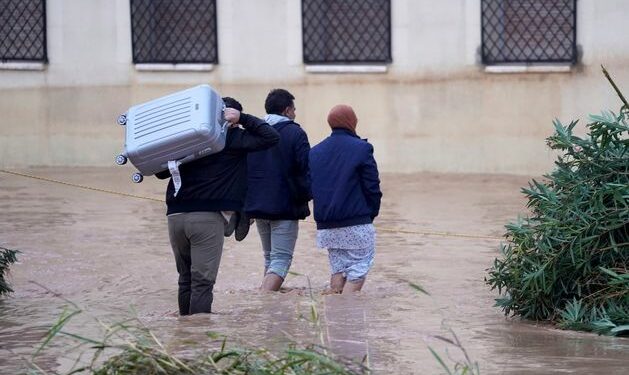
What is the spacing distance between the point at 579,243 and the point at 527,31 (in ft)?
34.8

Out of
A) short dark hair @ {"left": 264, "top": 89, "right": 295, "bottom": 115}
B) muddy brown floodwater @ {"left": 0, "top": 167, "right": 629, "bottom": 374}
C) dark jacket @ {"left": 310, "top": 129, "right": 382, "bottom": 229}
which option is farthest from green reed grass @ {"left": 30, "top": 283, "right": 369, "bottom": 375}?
short dark hair @ {"left": 264, "top": 89, "right": 295, "bottom": 115}

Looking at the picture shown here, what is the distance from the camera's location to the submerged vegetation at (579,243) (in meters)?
8.08

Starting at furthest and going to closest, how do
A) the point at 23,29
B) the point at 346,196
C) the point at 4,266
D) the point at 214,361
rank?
the point at 23,29, the point at 4,266, the point at 346,196, the point at 214,361

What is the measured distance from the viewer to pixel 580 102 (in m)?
18.0

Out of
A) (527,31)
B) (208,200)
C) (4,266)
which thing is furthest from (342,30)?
(208,200)

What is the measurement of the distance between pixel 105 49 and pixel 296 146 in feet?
33.8

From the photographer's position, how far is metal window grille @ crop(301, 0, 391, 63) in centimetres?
1891

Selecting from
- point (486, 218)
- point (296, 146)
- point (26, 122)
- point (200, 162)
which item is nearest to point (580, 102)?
point (486, 218)

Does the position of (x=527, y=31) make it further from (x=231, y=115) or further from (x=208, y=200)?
(x=208, y=200)

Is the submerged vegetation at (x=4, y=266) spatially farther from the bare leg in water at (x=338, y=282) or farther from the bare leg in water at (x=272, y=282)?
the bare leg in water at (x=338, y=282)

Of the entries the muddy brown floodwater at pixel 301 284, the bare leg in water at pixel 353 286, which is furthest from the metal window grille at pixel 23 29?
the bare leg in water at pixel 353 286

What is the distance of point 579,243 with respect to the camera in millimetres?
8133

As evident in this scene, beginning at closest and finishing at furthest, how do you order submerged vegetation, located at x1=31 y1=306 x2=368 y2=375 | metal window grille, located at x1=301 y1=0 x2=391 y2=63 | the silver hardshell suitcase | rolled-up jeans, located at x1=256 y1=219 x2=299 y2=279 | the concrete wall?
1. submerged vegetation, located at x1=31 y1=306 x2=368 y2=375
2. the silver hardshell suitcase
3. rolled-up jeans, located at x1=256 y1=219 x2=299 y2=279
4. the concrete wall
5. metal window grille, located at x1=301 y1=0 x2=391 y2=63

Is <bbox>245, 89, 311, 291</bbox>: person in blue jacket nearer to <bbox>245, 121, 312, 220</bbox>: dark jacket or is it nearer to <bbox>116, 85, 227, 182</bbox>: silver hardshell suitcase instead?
<bbox>245, 121, 312, 220</bbox>: dark jacket
